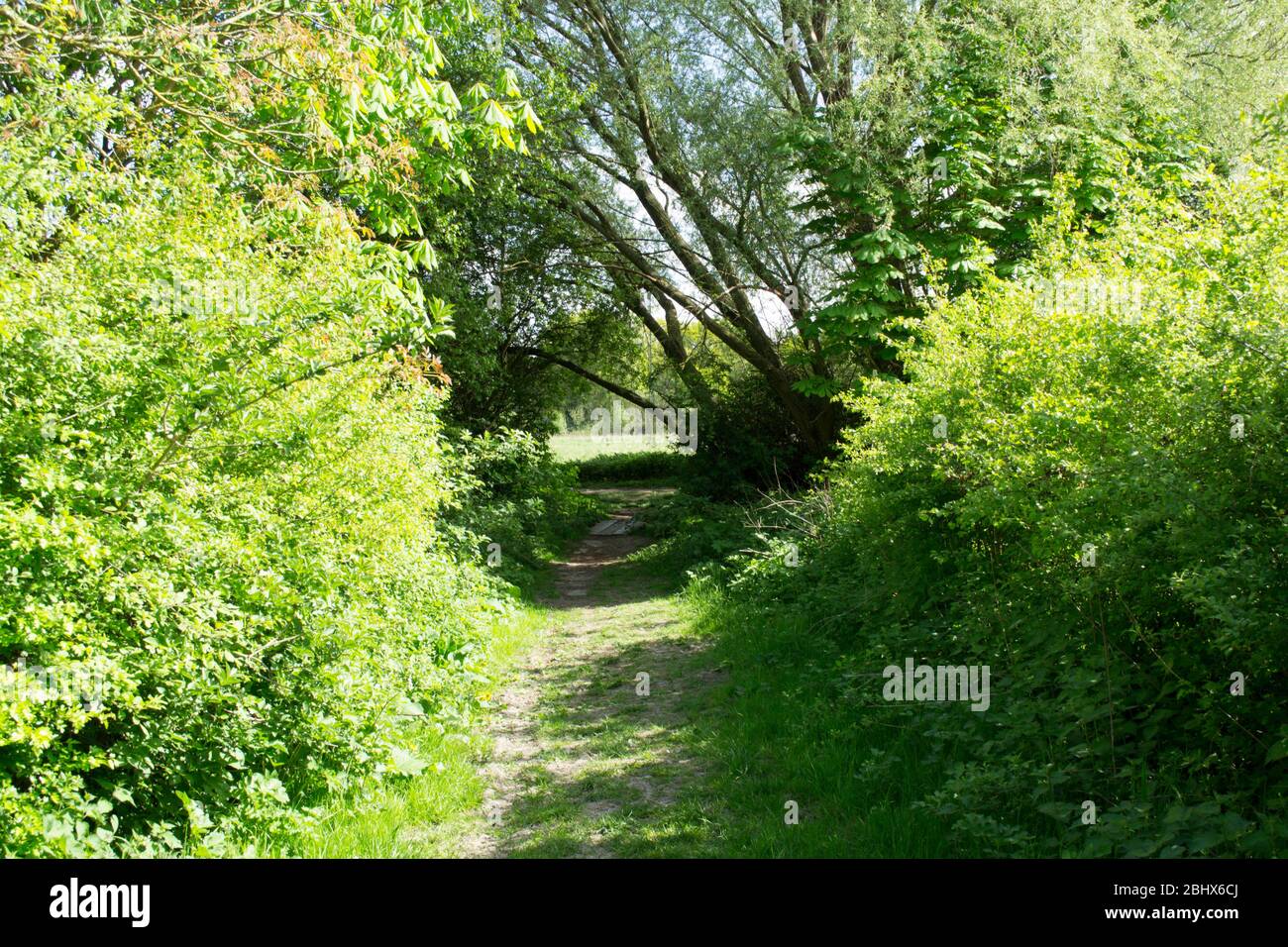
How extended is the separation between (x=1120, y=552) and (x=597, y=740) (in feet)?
13.2

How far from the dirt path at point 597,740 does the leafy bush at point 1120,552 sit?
143 centimetres

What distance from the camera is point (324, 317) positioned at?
5.61m

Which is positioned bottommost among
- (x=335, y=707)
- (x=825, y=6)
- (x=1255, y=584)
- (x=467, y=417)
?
(x=335, y=707)

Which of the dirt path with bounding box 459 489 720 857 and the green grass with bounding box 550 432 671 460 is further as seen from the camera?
the green grass with bounding box 550 432 671 460

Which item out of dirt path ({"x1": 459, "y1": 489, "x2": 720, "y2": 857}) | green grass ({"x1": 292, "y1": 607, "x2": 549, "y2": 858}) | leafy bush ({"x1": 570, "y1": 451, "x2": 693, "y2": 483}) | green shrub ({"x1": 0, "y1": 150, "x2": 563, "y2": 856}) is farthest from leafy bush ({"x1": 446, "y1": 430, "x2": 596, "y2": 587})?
leafy bush ({"x1": 570, "y1": 451, "x2": 693, "y2": 483})

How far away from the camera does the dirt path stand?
5199mm

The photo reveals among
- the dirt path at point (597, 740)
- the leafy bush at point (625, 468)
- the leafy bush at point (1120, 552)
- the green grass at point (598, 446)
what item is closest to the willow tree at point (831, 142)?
the leafy bush at point (1120, 552)

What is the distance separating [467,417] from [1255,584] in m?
14.0

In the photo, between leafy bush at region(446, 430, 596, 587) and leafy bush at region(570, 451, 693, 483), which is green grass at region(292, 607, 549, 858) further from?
leafy bush at region(570, 451, 693, 483)

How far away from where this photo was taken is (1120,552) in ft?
14.0

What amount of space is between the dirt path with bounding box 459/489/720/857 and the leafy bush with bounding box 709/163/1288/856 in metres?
1.43

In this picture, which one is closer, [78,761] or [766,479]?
[78,761]
